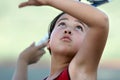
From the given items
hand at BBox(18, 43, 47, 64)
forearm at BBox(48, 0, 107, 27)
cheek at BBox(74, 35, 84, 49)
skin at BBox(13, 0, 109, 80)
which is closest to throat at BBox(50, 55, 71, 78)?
skin at BBox(13, 0, 109, 80)

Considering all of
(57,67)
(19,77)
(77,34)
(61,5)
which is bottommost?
(19,77)

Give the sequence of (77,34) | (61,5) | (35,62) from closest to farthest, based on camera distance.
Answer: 1. (61,5)
2. (77,34)
3. (35,62)

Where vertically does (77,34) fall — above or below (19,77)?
above

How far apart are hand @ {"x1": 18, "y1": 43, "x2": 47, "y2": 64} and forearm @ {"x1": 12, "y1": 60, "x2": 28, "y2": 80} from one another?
0.11 ft

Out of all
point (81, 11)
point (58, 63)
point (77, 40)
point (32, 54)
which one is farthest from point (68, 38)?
point (32, 54)

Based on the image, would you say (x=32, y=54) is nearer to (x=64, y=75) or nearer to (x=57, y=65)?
(x=57, y=65)

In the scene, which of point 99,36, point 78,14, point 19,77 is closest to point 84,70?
point 99,36

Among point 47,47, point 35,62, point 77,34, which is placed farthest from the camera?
point 35,62

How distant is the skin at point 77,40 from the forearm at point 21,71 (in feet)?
1.13

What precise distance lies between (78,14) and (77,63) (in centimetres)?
38

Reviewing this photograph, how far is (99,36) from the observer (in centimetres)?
231

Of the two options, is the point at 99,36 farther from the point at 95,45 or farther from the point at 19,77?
the point at 19,77

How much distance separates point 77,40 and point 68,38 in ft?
0.22

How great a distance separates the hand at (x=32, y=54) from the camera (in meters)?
3.12
